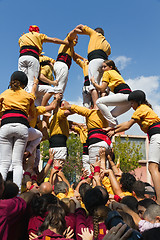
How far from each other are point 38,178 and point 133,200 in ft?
11.5

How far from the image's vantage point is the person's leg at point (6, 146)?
420cm

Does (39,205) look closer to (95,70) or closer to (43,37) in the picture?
(95,70)

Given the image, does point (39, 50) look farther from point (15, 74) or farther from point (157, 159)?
point (157, 159)

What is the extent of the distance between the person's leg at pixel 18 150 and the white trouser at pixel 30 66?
227cm

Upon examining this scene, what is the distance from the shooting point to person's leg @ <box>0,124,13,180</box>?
4199mm

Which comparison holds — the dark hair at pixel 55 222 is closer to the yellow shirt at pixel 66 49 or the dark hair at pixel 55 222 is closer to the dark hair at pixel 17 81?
the dark hair at pixel 17 81

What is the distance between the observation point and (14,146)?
4359 millimetres

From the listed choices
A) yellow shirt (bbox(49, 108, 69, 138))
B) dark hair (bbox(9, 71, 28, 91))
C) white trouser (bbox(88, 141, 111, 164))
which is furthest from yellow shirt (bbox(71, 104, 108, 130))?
dark hair (bbox(9, 71, 28, 91))

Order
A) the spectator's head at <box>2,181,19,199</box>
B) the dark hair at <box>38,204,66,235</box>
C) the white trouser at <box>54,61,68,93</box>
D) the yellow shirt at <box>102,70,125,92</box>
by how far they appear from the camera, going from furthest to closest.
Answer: the white trouser at <box>54,61,68,93</box>, the yellow shirt at <box>102,70,125,92</box>, the spectator's head at <box>2,181,19,199</box>, the dark hair at <box>38,204,66,235</box>

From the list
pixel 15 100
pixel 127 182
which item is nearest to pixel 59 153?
pixel 15 100

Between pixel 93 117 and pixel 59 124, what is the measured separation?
1.24 m

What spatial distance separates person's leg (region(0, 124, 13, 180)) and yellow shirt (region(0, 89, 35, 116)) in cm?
37

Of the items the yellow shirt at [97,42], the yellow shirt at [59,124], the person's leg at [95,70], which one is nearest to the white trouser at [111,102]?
the person's leg at [95,70]

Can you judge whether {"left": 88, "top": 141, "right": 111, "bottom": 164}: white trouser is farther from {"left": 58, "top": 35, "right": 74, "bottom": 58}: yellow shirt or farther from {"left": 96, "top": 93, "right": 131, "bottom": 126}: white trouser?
{"left": 58, "top": 35, "right": 74, "bottom": 58}: yellow shirt
